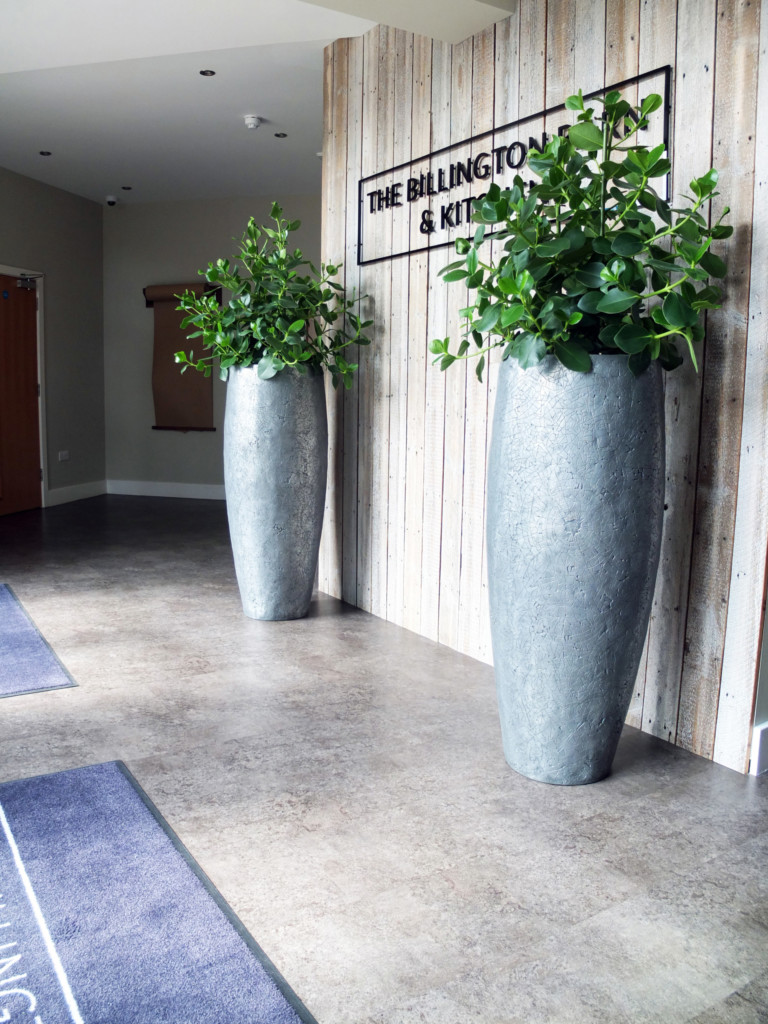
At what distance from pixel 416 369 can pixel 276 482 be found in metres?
0.78

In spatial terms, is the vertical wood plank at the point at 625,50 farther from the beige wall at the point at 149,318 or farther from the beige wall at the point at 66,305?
the beige wall at the point at 66,305

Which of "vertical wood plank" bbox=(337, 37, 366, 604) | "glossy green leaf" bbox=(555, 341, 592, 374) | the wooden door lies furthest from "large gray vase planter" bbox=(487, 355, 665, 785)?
the wooden door

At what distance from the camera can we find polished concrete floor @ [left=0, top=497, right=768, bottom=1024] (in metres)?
1.58

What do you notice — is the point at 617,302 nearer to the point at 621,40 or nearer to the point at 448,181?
the point at 621,40

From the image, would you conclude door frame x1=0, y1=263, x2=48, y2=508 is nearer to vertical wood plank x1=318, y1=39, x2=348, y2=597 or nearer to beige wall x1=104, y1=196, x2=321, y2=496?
beige wall x1=104, y1=196, x2=321, y2=496

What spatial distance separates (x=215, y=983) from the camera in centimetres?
154

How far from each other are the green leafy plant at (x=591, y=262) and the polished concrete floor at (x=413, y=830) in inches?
45.4

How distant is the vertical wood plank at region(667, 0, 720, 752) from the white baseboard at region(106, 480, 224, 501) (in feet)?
19.9

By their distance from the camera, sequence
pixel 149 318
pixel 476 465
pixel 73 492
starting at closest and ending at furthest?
pixel 476 465 → pixel 73 492 → pixel 149 318

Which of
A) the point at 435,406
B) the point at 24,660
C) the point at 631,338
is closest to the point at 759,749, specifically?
the point at 631,338

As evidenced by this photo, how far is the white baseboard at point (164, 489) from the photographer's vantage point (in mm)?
8258

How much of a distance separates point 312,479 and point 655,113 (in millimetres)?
1970

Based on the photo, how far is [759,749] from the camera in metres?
2.42

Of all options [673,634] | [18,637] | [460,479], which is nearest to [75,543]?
[18,637]
